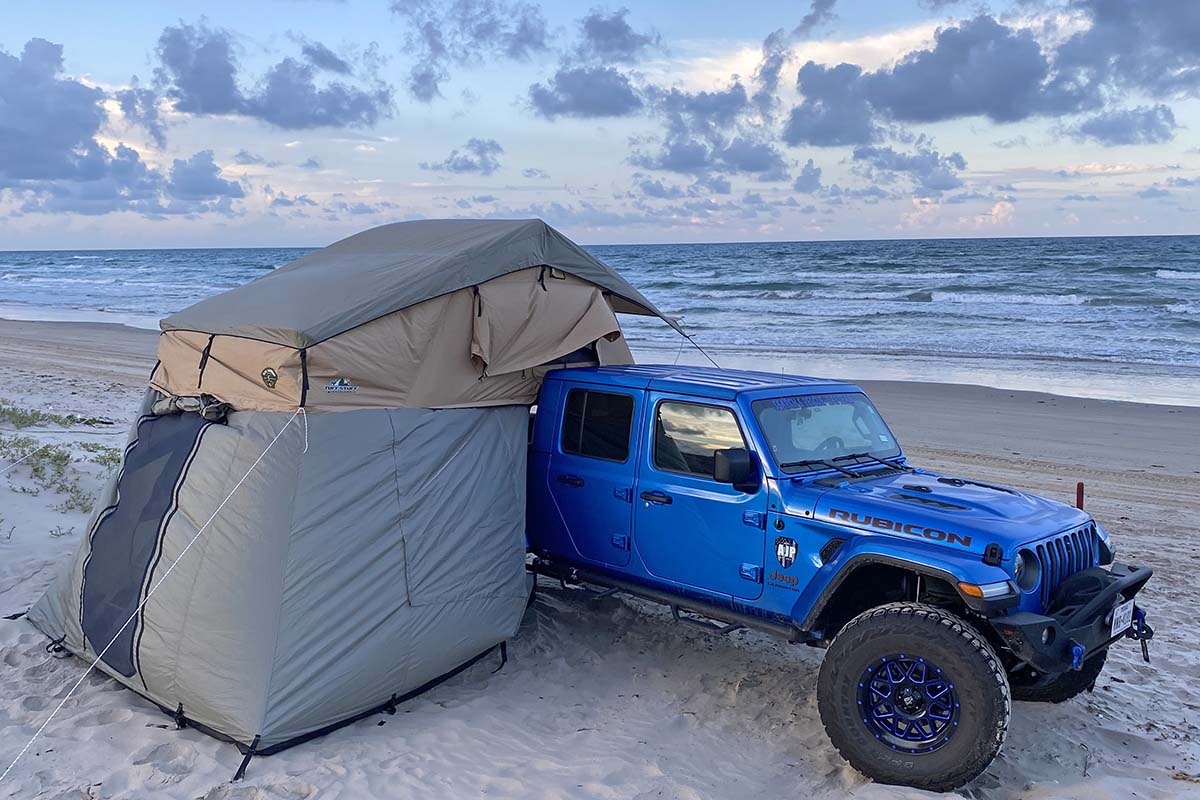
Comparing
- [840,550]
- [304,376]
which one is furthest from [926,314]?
[304,376]

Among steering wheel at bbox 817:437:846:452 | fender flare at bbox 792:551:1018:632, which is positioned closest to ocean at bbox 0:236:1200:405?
steering wheel at bbox 817:437:846:452

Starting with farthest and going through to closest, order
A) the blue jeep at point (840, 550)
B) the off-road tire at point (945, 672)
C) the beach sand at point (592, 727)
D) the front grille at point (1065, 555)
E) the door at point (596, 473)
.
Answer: the door at point (596, 473), the front grille at point (1065, 555), the beach sand at point (592, 727), the blue jeep at point (840, 550), the off-road tire at point (945, 672)

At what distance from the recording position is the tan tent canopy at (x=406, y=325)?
18.5 feet

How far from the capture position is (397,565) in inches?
220

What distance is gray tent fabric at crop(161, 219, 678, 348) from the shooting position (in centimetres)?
576

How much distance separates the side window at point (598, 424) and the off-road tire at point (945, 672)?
1.93m

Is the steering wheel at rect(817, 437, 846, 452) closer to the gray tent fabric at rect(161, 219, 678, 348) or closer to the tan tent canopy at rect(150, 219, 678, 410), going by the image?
the tan tent canopy at rect(150, 219, 678, 410)

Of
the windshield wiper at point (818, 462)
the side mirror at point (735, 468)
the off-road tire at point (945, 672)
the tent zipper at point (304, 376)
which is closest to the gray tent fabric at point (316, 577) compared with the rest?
the tent zipper at point (304, 376)

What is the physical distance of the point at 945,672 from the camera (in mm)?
4641

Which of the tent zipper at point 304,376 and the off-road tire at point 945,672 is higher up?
the tent zipper at point 304,376

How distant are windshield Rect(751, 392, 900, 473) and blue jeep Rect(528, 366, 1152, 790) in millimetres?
15

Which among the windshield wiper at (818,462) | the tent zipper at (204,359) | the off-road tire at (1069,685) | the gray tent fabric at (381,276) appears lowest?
the off-road tire at (1069,685)

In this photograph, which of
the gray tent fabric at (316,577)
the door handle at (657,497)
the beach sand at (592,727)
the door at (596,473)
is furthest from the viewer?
the door at (596,473)

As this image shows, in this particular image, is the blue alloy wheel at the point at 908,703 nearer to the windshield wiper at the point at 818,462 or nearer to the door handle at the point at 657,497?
the windshield wiper at the point at 818,462
